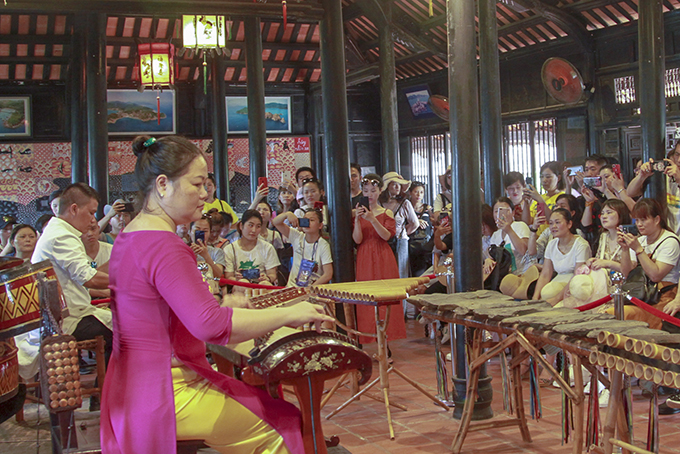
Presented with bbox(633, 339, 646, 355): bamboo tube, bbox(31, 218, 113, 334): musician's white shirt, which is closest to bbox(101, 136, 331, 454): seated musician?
bbox(633, 339, 646, 355): bamboo tube

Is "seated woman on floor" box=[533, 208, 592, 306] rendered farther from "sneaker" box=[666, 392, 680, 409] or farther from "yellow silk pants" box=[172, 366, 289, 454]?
"yellow silk pants" box=[172, 366, 289, 454]

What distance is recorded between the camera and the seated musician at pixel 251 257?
17.3ft

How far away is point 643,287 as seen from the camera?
416 cm

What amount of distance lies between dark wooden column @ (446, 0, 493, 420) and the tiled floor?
0.27m

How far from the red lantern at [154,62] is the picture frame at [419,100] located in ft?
18.4

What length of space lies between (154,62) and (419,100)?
5946 millimetres

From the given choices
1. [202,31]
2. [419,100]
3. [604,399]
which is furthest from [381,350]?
[419,100]

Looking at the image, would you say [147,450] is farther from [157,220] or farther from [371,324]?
[371,324]

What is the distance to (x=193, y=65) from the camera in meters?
13.5

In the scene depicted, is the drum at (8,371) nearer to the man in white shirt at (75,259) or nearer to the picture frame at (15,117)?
the man in white shirt at (75,259)

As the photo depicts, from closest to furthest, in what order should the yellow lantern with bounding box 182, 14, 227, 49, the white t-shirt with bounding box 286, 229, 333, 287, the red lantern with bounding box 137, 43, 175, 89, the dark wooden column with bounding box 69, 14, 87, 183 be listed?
the white t-shirt with bounding box 286, 229, 333, 287
the yellow lantern with bounding box 182, 14, 227, 49
the dark wooden column with bounding box 69, 14, 87, 183
the red lantern with bounding box 137, 43, 175, 89

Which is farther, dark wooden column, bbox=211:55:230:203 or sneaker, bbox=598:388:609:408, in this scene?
dark wooden column, bbox=211:55:230:203

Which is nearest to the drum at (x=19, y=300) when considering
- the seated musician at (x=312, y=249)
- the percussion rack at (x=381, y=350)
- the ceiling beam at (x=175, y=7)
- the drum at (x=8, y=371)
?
the drum at (x=8, y=371)

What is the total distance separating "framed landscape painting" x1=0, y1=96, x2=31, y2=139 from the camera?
42.1 feet
